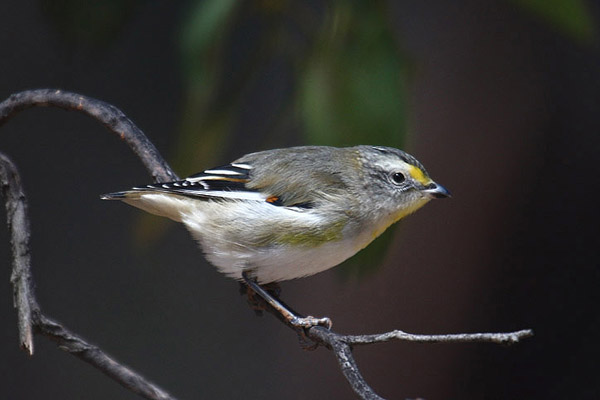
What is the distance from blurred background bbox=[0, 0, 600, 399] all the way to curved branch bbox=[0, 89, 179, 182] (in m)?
0.57

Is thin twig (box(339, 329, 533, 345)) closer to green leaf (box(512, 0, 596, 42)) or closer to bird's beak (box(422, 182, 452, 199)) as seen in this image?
bird's beak (box(422, 182, 452, 199))

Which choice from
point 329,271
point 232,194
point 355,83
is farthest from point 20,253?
point 329,271

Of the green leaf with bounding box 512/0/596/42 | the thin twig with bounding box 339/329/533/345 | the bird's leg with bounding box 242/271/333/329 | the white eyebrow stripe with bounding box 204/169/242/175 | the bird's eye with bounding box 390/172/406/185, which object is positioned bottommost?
the bird's leg with bounding box 242/271/333/329

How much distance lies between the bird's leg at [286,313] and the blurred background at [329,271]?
2.40 ft

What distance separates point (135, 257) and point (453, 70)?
6.04ft

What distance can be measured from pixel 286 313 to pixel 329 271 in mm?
1633

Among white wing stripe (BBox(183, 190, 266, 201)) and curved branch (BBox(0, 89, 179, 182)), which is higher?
curved branch (BBox(0, 89, 179, 182))

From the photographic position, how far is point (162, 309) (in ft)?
13.6

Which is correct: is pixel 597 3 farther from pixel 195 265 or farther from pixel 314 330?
pixel 314 330

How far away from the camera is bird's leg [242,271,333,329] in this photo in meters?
2.08

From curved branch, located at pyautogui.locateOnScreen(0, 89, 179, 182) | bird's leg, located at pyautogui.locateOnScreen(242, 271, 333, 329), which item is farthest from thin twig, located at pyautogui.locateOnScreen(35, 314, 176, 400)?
curved branch, located at pyautogui.locateOnScreen(0, 89, 179, 182)

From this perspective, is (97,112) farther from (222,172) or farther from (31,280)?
(31,280)

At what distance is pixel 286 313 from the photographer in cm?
220

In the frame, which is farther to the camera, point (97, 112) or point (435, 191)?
point (435, 191)
